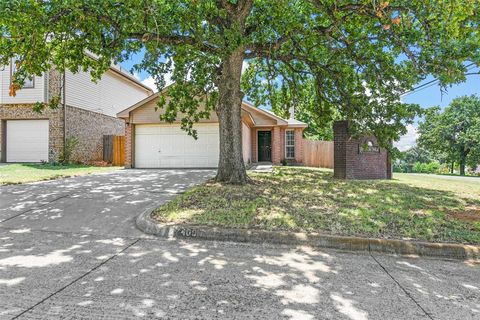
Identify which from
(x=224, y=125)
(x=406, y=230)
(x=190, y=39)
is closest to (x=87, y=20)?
(x=190, y=39)

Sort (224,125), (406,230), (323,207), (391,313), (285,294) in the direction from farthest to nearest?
(224,125)
(323,207)
(406,230)
(285,294)
(391,313)

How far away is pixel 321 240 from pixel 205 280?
1.98 meters

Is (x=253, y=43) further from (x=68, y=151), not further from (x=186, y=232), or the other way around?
(x=68, y=151)

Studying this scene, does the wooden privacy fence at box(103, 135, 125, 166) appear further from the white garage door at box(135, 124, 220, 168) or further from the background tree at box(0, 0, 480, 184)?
the background tree at box(0, 0, 480, 184)

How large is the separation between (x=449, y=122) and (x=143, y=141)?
34.7 meters

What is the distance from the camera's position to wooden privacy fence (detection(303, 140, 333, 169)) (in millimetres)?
21141

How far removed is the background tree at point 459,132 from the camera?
32.1m

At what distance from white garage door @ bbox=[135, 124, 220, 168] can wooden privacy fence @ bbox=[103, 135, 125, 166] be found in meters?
3.24

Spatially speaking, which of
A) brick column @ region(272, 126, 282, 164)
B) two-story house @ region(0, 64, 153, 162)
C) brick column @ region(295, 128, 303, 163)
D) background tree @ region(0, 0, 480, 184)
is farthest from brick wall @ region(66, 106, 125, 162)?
brick column @ region(295, 128, 303, 163)

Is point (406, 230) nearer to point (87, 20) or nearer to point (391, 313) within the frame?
point (391, 313)

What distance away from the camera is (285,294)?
284 cm

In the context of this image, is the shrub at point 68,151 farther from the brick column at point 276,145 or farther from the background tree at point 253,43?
the brick column at point 276,145

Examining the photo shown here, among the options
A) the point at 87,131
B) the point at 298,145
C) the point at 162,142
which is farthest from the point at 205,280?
the point at 298,145

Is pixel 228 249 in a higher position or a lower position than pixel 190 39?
lower
